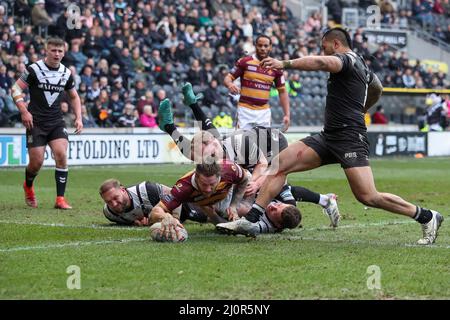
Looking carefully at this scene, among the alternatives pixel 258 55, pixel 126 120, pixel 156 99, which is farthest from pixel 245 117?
pixel 156 99

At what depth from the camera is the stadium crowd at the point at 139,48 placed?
26828 millimetres

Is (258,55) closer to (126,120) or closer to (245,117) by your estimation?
(245,117)

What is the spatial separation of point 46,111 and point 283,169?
5266 millimetres

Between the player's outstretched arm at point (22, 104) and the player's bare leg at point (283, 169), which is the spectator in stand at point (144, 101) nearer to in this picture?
the player's outstretched arm at point (22, 104)

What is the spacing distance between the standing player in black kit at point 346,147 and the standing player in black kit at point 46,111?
4.87 metres

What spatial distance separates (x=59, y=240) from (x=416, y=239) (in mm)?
3748

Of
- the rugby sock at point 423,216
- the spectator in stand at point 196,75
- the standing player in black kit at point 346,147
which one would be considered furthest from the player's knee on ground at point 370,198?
→ the spectator in stand at point 196,75

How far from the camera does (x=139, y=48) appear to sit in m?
30.2

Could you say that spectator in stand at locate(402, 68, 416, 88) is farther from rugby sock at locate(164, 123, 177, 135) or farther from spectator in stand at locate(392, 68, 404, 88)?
rugby sock at locate(164, 123, 177, 135)

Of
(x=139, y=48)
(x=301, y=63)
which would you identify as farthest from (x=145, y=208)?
(x=139, y=48)

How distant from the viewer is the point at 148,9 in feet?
105

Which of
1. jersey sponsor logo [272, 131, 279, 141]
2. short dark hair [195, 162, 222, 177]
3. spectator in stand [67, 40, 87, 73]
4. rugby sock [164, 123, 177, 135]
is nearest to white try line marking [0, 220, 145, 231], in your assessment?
short dark hair [195, 162, 222, 177]

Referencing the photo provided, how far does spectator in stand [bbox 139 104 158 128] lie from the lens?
27594 millimetres

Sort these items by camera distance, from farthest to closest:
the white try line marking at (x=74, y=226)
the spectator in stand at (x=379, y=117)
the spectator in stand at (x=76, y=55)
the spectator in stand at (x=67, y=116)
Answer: the spectator in stand at (x=379, y=117)
the spectator in stand at (x=76, y=55)
the spectator in stand at (x=67, y=116)
the white try line marking at (x=74, y=226)
